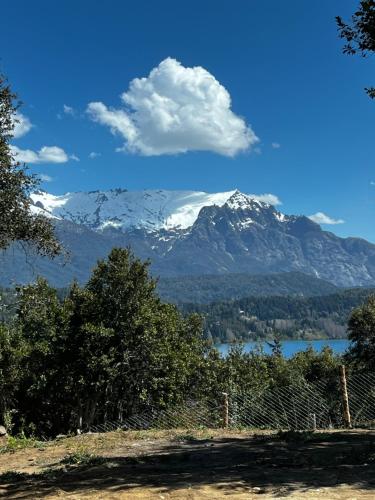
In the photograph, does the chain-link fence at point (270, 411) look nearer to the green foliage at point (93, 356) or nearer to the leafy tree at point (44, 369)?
the green foliage at point (93, 356)

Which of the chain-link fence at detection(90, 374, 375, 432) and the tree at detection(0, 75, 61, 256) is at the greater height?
the tree at detection(0, 75, 61, 256)

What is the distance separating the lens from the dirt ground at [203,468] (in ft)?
25.7

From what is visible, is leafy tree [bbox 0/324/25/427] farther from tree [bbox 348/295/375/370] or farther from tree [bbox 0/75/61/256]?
tree [bbox 348/295/375/370]

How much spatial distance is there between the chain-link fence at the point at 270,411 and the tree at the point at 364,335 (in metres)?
3.40

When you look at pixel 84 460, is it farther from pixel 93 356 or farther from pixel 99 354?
pixel 99 354

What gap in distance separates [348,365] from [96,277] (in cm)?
2789

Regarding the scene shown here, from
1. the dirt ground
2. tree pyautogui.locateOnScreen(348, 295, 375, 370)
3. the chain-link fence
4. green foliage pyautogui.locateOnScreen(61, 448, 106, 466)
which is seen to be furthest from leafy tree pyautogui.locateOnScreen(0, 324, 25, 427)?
tree pyautogui.locateOnScreen(348, 295, 375, 370)

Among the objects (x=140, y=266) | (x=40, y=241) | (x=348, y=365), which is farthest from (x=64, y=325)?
(x=348, y=365)

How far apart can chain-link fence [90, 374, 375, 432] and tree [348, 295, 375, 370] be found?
3.40 m

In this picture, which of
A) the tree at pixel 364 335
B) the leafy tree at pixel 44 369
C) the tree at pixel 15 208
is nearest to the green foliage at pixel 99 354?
the leafy tree at pixel 44 369

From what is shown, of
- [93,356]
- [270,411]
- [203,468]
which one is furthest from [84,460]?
[270,411]

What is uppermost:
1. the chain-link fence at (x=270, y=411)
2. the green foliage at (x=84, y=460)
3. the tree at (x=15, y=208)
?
the tree at (x=15, y=208)

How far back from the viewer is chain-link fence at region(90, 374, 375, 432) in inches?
907

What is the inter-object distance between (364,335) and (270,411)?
578 inches
